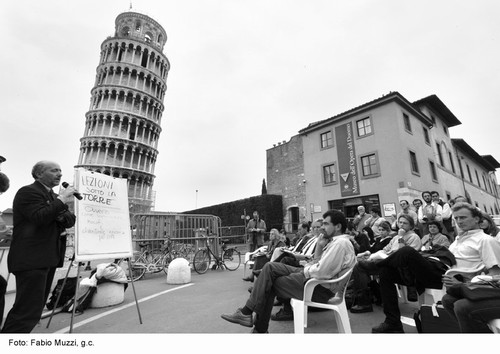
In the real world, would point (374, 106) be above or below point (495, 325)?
above

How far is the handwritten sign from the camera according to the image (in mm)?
3094

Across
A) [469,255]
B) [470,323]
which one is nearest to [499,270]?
[469,255]

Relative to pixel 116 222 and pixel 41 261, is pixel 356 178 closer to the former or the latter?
pixel 116 222

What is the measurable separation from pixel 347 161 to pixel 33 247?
52.3 feet

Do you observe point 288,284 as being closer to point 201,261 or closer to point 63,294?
point 63,294

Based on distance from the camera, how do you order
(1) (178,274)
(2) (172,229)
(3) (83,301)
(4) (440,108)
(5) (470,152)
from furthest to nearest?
(5) (470,152) < (4) (440,108) < (2) (172,229) < (1) (178,274) < (3) (83,301)

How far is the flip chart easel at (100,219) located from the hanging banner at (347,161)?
14.1 m

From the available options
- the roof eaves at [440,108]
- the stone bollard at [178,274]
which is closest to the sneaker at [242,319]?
the stone bollard at [178,274]

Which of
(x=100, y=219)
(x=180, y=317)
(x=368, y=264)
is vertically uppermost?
(x=100, y=219)

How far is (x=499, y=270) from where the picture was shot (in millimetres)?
2121

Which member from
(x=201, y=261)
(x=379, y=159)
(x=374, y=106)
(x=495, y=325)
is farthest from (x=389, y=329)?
(x=374, y=106)

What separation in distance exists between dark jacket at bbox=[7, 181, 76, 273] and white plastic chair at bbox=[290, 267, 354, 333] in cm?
264

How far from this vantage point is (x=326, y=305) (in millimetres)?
2359

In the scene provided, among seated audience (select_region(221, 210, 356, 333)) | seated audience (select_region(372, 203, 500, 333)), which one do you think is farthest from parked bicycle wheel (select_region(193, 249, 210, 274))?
A: seated audience (select_region(372, 203, 500, 333))
